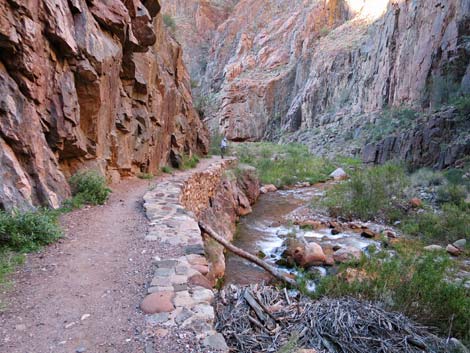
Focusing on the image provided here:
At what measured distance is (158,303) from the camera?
3.06 metres

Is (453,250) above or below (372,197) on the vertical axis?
below

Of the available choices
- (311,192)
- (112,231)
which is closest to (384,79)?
(311,192)

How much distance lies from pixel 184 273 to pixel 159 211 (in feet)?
8.82

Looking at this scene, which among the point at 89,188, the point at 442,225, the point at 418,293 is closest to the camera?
the point at 418,293

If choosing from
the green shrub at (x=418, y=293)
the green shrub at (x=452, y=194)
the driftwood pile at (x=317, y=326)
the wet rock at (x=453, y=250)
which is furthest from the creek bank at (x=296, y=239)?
the green shrub at (x=452, y=194)

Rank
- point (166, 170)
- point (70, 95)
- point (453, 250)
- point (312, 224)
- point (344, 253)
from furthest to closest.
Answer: point (166, 170)
point (312, 224)
point (453, 250)
point (344, 253)
point (70, 95)

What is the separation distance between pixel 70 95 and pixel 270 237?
660 centimetres

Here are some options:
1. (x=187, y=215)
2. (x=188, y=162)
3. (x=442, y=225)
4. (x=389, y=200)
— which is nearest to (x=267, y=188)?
(x=188, y=162)

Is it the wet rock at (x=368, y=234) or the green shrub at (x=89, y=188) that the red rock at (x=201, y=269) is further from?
→ the wet rock at (x=368, y=234)

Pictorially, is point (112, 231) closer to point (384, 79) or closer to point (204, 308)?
point (204, 308)

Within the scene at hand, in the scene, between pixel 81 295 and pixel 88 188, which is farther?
pixel 88 188

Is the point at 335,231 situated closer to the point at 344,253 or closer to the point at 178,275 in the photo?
the point at 344,253

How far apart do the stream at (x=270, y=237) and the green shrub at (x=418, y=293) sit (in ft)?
5.62

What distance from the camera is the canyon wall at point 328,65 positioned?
19094 mm
